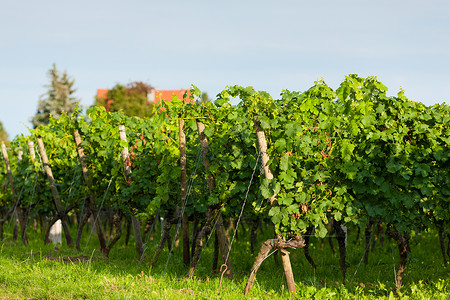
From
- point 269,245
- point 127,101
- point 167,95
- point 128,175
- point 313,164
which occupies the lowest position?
point 269,245

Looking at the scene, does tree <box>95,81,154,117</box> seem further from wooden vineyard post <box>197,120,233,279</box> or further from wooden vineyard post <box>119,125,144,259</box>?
wooden vineyard post <box>197,120,233,279</box>

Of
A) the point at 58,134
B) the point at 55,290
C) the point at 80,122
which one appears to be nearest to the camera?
the point at 55,290

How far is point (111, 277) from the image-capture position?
6449 millimetres

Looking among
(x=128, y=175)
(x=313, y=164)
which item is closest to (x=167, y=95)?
(x=128, y=175)

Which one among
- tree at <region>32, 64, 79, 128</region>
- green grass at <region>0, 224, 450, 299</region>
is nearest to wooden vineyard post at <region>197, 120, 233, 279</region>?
green grass at <region>0, 224, 450, 299</region>

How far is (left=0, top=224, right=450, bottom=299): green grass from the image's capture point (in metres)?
5.65

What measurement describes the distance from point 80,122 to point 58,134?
122 cm

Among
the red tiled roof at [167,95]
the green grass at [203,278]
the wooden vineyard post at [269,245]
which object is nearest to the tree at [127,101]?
the red tiled roof at [167,95]

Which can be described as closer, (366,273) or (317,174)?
(317,174)

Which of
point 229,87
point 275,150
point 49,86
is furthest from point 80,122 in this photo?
point 49,86

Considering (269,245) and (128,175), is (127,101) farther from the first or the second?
(269,245)

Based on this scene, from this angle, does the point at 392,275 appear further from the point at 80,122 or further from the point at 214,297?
the point at 80,122

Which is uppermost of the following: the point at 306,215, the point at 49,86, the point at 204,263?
the point at 49,86

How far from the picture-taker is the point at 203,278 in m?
6.91
